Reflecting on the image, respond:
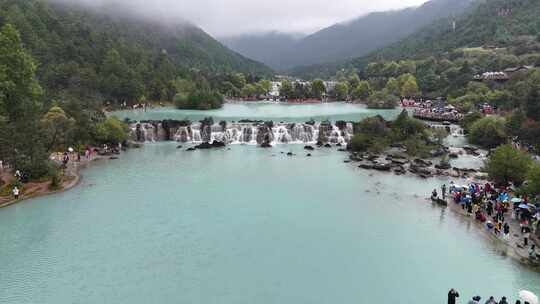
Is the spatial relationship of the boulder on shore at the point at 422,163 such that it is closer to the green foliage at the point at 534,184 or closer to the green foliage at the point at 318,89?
the green foliage at the point at 534,184

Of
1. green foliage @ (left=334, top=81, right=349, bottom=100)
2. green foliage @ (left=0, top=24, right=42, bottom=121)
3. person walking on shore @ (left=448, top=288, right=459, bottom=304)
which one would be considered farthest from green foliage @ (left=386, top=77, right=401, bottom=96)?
person walking on shore @ (left=448, top=288, right=459, bottom=304)

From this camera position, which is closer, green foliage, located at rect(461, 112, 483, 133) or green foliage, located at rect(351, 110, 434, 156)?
green foliage, located at rect(351, 110, 434, 156)

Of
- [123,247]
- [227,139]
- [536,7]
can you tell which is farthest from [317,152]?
[536,7]

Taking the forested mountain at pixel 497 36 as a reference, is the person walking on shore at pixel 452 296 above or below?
below

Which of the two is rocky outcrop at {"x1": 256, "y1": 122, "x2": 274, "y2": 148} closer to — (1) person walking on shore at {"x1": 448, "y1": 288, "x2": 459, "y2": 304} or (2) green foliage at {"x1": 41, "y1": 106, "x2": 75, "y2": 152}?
(2) green foliage at {"x1": 41, "y1": 106, "x2": 75, "y2": 152}

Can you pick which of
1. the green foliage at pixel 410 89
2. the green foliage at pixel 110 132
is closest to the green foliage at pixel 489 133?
the green foliage at pixel 110 132
